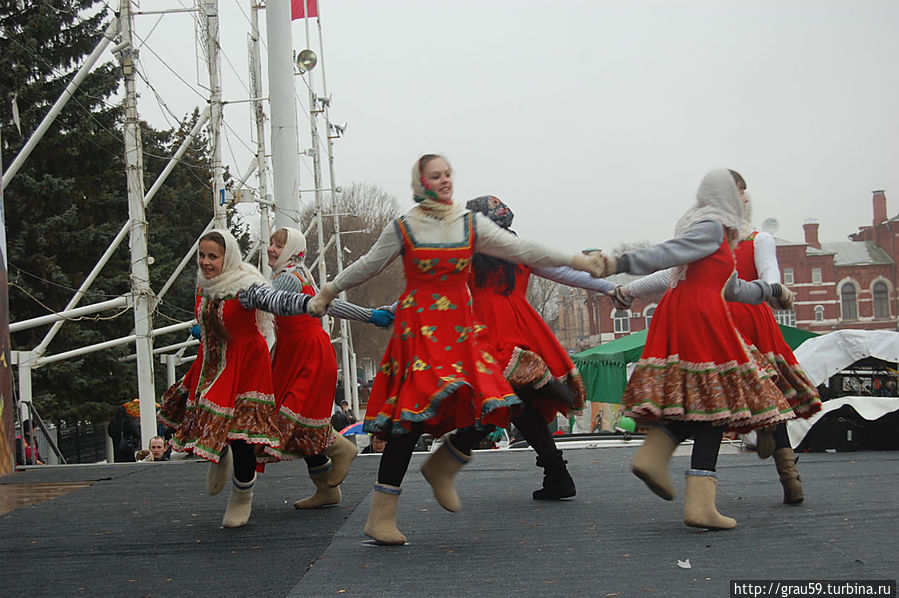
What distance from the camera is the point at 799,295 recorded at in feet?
275

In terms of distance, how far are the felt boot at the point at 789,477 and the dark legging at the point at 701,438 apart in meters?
0.83

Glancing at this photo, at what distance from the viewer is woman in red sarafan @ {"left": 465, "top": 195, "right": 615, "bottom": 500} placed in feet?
19.0

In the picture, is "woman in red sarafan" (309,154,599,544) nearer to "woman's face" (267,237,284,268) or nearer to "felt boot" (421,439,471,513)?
"felt boot" (421,439,471,513)

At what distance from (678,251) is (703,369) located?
2.04 ft

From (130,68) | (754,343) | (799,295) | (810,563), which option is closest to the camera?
(810,563)

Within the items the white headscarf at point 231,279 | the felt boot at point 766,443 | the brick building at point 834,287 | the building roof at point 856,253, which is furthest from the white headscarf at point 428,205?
the building roof at point 856,253

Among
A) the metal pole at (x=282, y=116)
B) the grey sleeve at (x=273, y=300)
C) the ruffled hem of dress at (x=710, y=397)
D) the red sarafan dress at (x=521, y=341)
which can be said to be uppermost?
the metal pole at (x=282, y=116)

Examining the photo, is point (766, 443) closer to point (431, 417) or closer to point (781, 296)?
point (781, 296)

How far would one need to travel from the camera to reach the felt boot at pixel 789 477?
551cm

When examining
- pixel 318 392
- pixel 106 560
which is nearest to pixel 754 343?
pixel 318 392

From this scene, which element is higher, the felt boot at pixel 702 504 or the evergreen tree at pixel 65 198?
the evergreen tree at pixel 65 198

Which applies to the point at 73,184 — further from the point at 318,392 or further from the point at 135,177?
the point at 318,392

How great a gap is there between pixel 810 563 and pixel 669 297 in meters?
1.70

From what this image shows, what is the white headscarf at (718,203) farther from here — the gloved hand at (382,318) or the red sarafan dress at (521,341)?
the gloved hand at (382,318)
